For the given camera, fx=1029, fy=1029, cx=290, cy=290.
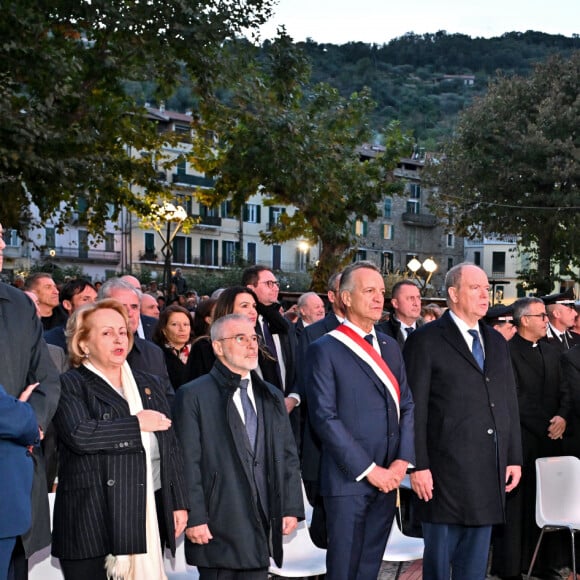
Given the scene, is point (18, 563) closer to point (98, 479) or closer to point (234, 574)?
point (98, 479)

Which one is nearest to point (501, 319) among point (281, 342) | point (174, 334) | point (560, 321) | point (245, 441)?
point (560, 321)

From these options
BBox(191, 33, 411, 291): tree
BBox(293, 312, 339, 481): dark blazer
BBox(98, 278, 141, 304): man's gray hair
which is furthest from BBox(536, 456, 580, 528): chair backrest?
BBox(191, 33, 411, 291): tree

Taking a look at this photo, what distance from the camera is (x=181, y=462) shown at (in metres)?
4.99

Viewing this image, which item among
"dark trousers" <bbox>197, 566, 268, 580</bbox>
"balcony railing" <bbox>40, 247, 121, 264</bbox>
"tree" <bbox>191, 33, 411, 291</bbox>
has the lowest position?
"balcony railing" <bbox>40, 247, 121, 264</bbox>

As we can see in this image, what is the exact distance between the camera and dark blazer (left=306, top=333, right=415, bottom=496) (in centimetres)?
548

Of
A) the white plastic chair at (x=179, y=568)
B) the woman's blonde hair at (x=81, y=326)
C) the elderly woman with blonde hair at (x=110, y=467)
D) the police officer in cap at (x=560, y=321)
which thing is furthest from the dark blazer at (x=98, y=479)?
the police officer in cap at (x=560, y=321)

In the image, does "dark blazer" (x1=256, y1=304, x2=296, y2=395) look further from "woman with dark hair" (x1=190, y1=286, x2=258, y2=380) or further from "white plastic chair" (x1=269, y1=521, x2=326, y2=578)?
"white plastic chair" (x1=269, y1=521, x2=326, y2=578)

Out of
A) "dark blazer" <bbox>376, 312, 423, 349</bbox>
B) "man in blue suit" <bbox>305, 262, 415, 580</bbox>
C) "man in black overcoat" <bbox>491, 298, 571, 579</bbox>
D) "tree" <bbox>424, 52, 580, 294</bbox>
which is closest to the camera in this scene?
"man in blue suit" <bbox>305, 262, 415, 580</bbox>

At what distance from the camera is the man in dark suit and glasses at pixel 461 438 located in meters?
5.75

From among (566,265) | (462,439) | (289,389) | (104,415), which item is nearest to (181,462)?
(104,415)

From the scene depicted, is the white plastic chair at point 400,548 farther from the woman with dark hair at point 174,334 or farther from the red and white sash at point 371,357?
the woman with dark hair at point 174,334

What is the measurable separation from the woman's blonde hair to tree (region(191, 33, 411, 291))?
13691 mm

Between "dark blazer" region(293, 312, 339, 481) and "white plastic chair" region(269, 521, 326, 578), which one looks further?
"dark blazer" region(293, 312, 339, 481)

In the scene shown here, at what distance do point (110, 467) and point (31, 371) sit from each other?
579 mm
